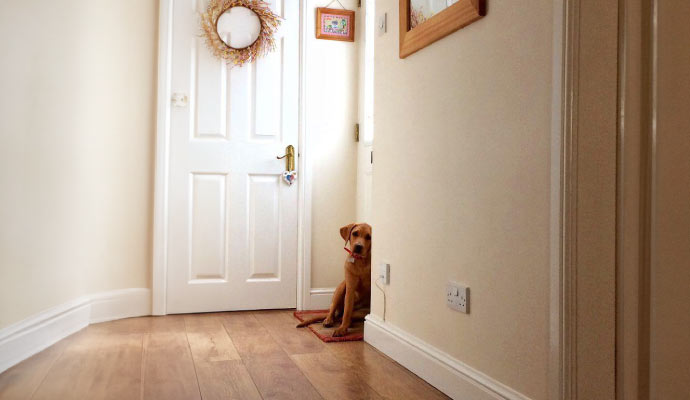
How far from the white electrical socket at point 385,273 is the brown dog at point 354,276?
0.99 ft

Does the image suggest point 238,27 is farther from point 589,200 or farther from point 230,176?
point 589,200

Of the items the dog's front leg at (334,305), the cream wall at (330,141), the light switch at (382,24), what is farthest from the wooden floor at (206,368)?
the light switch at (382,24)

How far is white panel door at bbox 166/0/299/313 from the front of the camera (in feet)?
10.9

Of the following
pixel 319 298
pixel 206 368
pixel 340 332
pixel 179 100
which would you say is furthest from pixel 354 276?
pixel 179 100

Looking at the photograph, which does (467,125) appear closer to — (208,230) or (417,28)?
(417,28)

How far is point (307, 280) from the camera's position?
11.4 feet

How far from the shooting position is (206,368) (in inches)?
86.8

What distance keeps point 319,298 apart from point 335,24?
169cm

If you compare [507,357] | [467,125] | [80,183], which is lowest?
[507,357]

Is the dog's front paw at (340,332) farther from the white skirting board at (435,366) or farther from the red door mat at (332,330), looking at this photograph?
the white skirting board at (435,366)

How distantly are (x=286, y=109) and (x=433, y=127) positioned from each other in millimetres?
1583

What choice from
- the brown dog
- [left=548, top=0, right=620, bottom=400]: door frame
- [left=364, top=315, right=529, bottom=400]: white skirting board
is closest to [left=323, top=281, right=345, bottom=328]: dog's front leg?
the brown dog

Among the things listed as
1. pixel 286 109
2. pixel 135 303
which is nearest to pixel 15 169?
pixel 135 303

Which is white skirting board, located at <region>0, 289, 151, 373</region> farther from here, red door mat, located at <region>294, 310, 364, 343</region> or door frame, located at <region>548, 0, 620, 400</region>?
door frame, located at <region>548, 0, 620, 400</region>
